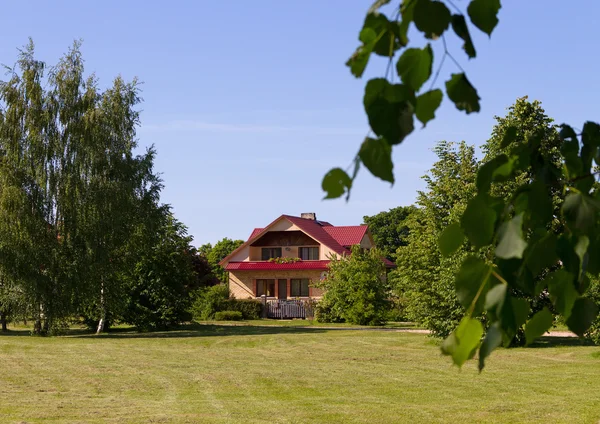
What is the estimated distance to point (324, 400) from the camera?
11.7 m

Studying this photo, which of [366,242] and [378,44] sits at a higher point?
[366,242]

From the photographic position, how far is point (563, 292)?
1.58 m

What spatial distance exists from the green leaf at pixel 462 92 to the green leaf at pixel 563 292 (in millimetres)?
452

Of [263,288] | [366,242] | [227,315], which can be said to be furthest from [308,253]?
[227,315]

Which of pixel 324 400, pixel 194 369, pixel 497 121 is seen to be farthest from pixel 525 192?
pixel 497 121

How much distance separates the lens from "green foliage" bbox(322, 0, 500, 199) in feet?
4.13

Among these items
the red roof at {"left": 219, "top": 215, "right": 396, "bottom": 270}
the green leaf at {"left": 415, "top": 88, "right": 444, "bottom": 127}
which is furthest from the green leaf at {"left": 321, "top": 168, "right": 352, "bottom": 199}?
the red roof at {"left": 219, "top": 215, "right": 396, "bottom": 270}

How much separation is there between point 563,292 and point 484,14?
602 millimetres

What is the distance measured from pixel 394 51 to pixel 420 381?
13446 millimetres

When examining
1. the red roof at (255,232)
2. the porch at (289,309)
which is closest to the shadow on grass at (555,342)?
the porch at (289,309)

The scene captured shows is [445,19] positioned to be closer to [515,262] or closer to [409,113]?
[409,113]

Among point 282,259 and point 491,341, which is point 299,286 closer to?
point 282,259

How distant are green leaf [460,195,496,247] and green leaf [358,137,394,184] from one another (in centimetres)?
28

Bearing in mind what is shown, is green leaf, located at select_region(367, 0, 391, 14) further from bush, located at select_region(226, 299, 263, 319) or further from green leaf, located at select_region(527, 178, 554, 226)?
bush, located at select_region(226, 299, 263, 319)
